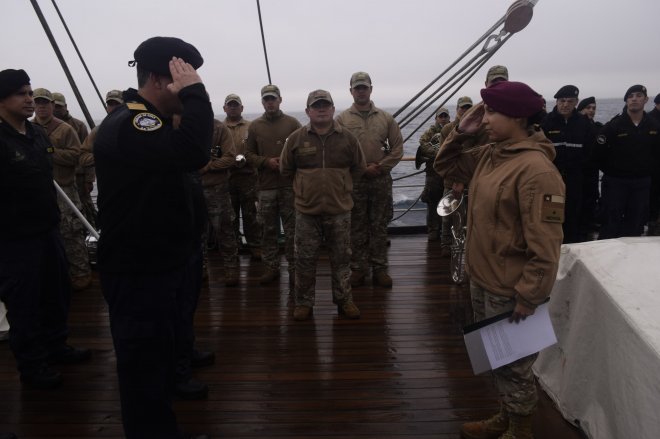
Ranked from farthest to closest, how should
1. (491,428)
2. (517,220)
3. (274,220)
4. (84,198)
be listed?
(84,198) → (274,220) → (491,428) → (517,220)

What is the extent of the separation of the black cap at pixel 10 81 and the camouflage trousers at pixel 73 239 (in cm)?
205

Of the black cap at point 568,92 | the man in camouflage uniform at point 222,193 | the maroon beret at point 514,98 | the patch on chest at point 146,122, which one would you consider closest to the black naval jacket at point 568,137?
the black cap at point 568,92

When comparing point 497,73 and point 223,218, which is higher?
point 497,73

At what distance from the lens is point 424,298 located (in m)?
4.18

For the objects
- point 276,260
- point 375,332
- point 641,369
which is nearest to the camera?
point 641,369

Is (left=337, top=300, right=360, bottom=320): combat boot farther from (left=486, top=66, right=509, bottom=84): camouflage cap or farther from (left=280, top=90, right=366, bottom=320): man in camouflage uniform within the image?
(left=486, top=66, right=509, bottom=84): camouflage cap

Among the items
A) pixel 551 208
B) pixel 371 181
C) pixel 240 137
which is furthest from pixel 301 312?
pixel 240 137

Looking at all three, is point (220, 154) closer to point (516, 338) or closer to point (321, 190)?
point (321, 190)

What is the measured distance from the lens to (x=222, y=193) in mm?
4672

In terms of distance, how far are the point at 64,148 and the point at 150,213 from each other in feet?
10.8

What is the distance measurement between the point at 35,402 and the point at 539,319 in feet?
8.75

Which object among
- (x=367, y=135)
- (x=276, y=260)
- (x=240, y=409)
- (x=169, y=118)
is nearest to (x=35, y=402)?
(x=240, y=409)

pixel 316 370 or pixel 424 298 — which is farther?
pixel 424 298

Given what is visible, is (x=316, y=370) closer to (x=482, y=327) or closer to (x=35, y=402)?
(x=482, y=327)
